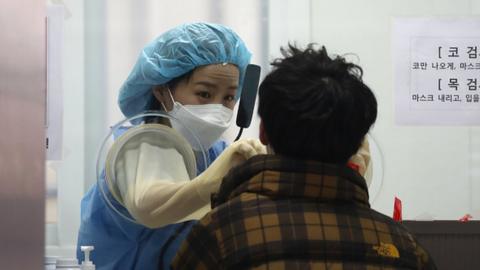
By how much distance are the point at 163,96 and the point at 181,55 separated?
0.10 meters

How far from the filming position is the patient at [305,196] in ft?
2.61

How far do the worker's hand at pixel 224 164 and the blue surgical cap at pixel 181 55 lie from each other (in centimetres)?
26

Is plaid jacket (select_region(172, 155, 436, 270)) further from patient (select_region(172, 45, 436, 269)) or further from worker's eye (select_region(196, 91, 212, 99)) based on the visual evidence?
worker's eye (select_region(196, 91, 212, 99))

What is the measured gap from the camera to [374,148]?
1.67 metres

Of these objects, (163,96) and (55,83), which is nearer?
(163,96)

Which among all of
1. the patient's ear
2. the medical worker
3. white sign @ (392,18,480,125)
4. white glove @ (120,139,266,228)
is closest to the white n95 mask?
the medical worker

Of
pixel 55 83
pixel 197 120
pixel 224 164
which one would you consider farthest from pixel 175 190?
pixel 55 83

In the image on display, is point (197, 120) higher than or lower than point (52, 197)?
higher

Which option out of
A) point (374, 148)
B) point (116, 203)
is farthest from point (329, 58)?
point (374, 148)

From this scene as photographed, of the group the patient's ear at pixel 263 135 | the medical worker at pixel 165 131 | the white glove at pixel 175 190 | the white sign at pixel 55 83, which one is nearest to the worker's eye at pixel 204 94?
the medical worker at pixel 165 131

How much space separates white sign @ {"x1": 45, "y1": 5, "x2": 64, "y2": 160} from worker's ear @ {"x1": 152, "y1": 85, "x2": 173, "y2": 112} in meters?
0.49

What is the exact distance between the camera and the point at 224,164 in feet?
3.29

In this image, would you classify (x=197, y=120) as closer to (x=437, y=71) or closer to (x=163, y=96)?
(x=163, y=96)

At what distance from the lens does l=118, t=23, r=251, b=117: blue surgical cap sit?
120 centimetres
